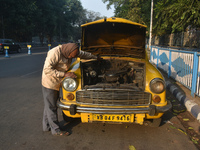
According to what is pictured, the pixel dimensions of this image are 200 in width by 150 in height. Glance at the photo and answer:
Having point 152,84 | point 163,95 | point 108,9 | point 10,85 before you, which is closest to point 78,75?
point 152,84

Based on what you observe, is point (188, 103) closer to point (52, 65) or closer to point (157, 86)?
point (157, 86)

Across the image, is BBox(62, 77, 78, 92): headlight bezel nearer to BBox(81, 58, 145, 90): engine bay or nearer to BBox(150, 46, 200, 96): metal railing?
BBox(81, 58, 145, 90): engine bay

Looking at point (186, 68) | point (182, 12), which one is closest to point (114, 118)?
point (186, 68)

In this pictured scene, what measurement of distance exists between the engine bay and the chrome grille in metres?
0.12

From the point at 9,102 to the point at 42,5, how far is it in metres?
38.6

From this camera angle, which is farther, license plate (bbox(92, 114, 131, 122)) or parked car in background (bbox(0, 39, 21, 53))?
parked car in background (bbox(0, 39, 21, 53))

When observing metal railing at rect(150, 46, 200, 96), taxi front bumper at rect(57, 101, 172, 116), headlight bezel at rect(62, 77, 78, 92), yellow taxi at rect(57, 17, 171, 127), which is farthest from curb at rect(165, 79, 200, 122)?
headlight bezel at rect(62, 77, 78, 92)

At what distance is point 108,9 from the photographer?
39.0 meters

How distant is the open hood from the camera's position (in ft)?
15.6

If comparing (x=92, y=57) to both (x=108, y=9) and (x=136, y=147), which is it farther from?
(x=108, y=9)

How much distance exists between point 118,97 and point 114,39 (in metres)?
2.39

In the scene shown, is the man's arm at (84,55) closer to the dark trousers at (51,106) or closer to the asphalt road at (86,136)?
the dark trousers at (51,106)

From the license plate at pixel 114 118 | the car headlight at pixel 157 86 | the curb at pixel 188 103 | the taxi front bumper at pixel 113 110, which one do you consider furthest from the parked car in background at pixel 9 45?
the car headlight at pixel 157 86

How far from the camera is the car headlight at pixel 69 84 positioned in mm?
3324
